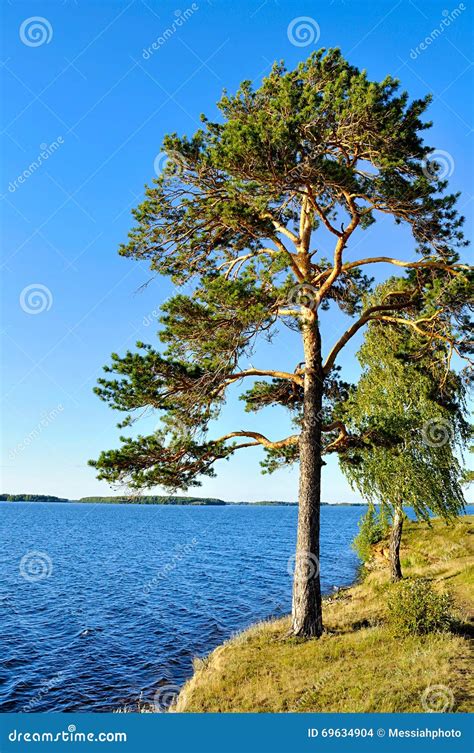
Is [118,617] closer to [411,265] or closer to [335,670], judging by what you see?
→ [335,670]

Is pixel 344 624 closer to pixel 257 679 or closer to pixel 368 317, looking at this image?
pixel 257 679

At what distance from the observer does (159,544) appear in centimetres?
6869

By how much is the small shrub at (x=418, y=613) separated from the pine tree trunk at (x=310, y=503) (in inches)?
84.4

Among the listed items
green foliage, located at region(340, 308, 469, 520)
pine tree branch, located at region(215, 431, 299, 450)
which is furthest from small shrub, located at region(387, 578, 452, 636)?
green foliage, located at region(340, 308, 469, 520)

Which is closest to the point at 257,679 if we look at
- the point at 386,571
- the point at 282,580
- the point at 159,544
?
the point at 386,571

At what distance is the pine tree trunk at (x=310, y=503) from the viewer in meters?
13.4

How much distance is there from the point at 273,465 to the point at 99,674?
8.98 m

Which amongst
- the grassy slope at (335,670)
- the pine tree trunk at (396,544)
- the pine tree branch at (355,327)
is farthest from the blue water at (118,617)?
the pine tree branch at (355,327)

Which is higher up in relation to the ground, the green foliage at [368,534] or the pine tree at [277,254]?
the pine tree at [277,254]

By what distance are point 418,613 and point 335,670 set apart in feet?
11.1

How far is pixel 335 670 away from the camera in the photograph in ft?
34.5

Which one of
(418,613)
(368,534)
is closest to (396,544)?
(368,534)

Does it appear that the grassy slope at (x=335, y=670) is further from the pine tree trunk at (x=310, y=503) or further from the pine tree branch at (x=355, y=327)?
the pine tree branch at (x=355, y=327)

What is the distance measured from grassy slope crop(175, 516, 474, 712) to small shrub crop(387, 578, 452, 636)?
0.37m
